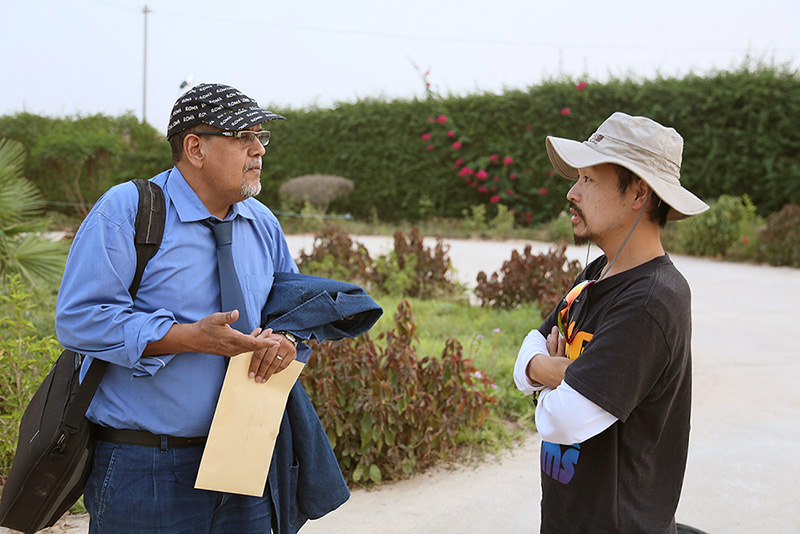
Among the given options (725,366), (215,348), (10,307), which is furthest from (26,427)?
(725,366)

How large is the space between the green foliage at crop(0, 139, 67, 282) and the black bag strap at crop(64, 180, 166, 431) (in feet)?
13.9

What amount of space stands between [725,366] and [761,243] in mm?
6339

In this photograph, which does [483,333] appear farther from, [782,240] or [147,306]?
[782,240]

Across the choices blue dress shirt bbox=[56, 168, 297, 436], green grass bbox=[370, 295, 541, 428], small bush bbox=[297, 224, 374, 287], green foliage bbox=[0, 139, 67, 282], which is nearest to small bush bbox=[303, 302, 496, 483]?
green grass bbox=[370, 295, 541, 428]

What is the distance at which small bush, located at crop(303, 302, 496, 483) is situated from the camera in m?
3.67

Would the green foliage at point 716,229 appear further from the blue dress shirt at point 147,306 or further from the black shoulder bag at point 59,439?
the black shoulder bag at point 59,439

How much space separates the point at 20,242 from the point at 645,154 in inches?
228

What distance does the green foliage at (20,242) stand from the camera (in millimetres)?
5641

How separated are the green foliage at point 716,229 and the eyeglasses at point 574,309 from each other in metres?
10.8

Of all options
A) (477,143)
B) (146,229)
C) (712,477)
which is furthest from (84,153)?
(146,229)

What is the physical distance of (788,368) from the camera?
5.72 metres

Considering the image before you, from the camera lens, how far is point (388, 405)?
3668 millimetres

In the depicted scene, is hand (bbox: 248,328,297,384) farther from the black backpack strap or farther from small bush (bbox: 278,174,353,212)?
small bush (bbox: 278,174,353,212)

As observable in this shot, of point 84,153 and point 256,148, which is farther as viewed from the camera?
point 84,153
